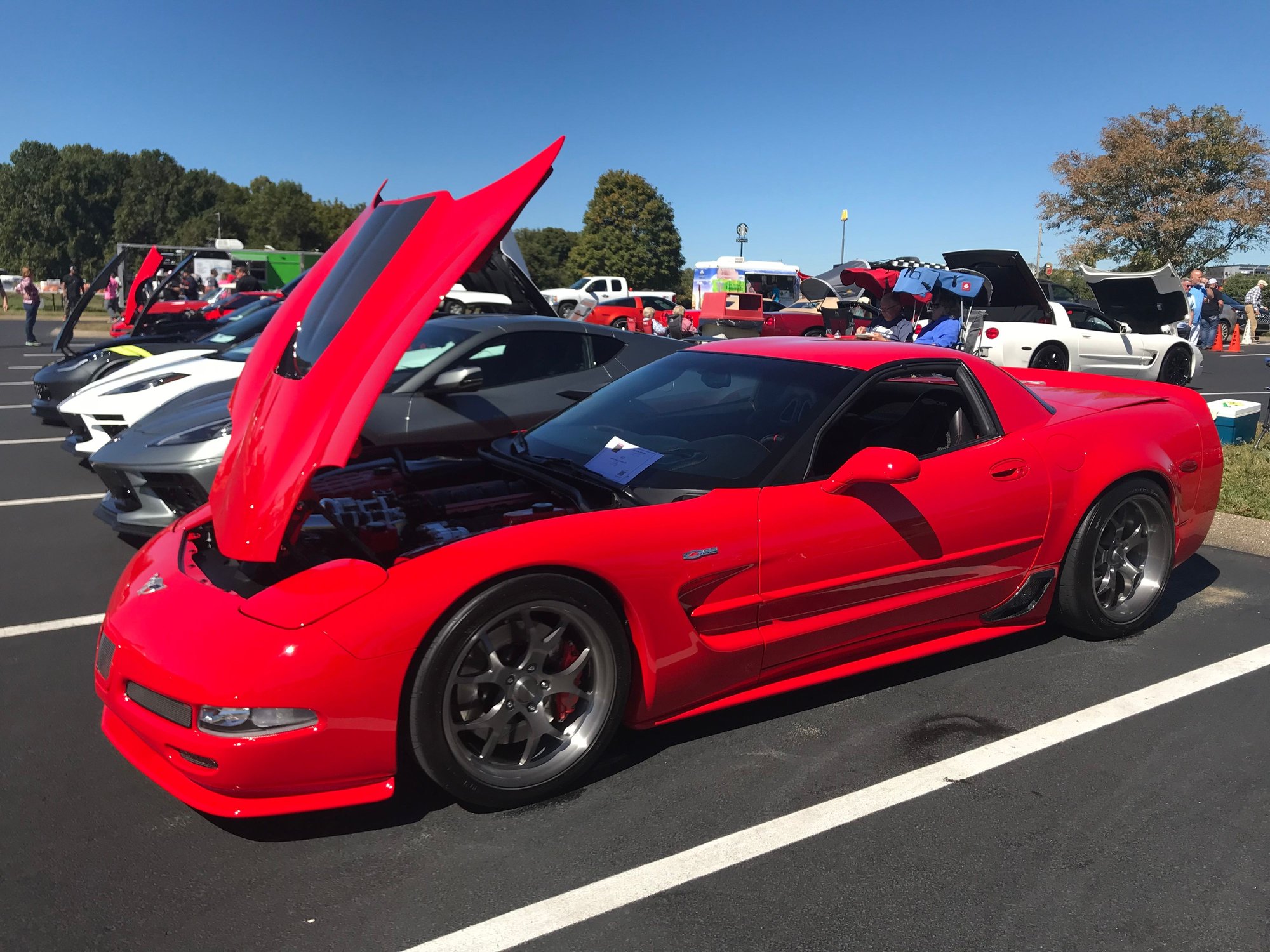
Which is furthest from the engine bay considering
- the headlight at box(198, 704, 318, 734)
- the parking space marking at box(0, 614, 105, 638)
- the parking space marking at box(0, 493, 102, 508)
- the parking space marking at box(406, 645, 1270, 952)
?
the parking space marking at box(0, 493, 102, 508)

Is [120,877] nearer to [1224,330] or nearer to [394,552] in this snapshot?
[394,552]

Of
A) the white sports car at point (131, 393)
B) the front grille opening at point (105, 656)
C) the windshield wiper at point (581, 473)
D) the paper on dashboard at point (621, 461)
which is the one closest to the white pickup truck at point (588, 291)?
the white sports car at point (131, 393)

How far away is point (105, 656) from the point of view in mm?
2752

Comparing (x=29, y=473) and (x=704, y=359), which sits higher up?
(x=704, y=359)

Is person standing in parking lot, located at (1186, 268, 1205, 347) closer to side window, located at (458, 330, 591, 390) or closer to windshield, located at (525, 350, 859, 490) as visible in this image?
side window, located at (458, 330, 591, 390)

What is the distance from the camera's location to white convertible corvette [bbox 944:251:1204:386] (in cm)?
1076

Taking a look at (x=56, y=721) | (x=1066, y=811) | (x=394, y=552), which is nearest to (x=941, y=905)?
(x=1066, y=811)

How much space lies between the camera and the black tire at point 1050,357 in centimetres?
1228

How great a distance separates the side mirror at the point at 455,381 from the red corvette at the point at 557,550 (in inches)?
65.5

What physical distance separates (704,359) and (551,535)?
1557 mm

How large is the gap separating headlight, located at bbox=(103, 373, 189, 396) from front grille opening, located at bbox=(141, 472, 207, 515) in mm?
2418

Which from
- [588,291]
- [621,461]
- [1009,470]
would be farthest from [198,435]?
[588,291]

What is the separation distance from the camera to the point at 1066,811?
2.78 meters

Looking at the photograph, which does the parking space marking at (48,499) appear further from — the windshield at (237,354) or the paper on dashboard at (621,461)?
the paper on dashboard at (621,461)
